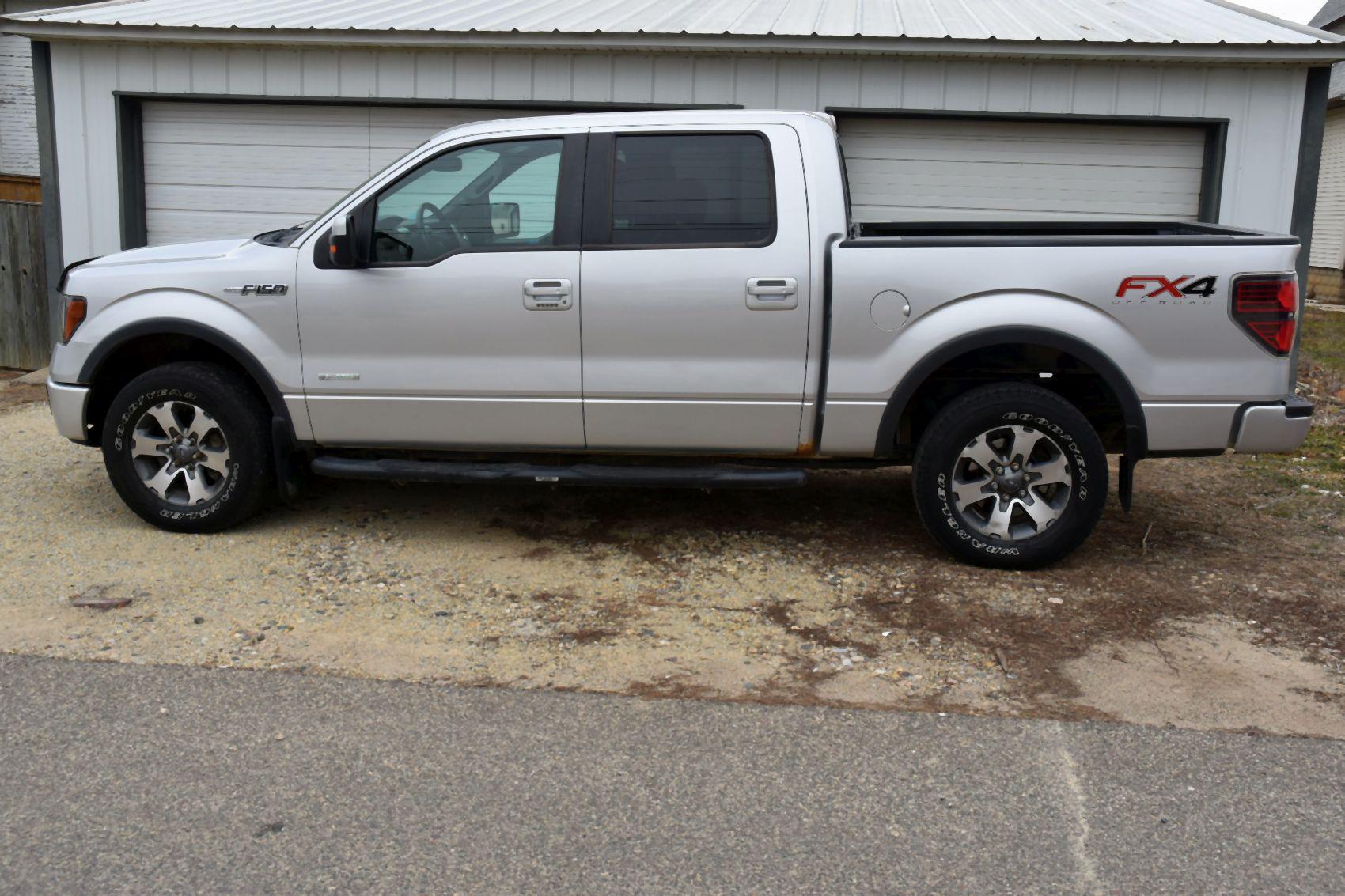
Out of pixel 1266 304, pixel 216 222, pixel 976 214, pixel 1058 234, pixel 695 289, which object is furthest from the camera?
pixel 216 222

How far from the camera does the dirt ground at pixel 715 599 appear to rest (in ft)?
15.3

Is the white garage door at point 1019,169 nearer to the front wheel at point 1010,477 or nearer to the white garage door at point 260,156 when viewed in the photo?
the white garage door at point 260,156

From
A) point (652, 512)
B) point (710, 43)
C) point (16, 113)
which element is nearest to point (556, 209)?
point (652, 512)

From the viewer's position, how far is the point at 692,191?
231 inches

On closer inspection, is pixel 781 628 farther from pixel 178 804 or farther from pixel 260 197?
pixel 260 197

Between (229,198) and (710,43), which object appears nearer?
(710,43)

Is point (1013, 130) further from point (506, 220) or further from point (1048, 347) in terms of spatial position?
point (506, 220)

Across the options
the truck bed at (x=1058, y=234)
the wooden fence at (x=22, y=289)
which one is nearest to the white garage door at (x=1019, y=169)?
the truck bed at (x=1058, y=234)

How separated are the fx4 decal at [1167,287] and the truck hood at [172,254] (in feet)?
13.6

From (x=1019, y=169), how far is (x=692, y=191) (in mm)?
4965

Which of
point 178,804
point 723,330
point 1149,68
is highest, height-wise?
point 1149,68

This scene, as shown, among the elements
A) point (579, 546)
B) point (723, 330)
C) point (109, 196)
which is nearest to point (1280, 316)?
point (723, 330)

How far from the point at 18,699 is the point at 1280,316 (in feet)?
17.0

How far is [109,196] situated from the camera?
34.5ft
